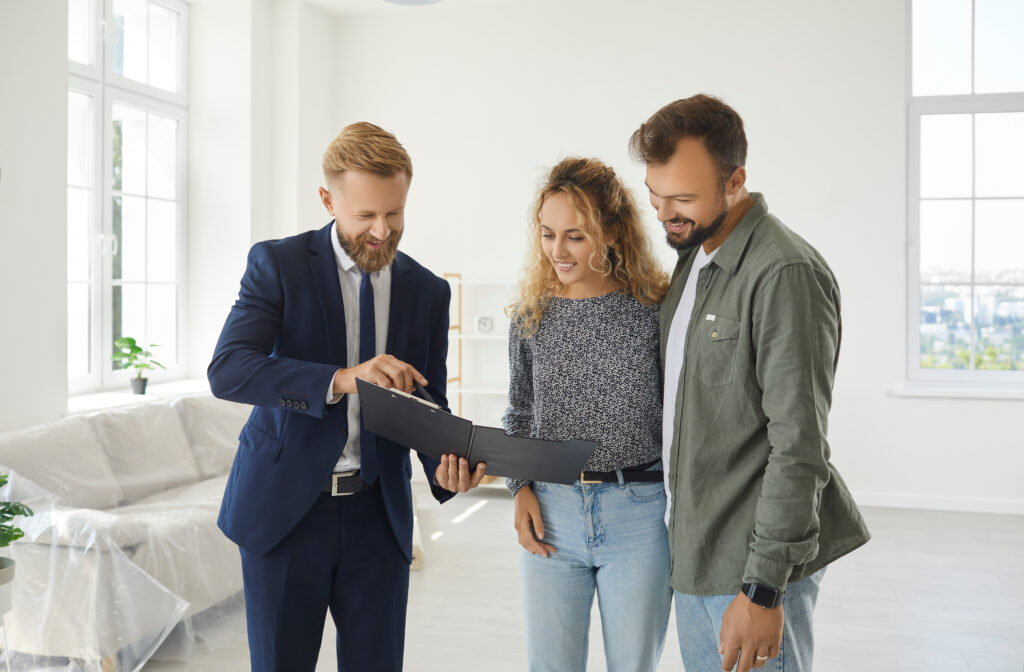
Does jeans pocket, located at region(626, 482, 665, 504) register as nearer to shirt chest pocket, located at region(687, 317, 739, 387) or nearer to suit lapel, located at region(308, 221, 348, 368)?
shirt chest pocket, located at region(687, 317, 739, 387)

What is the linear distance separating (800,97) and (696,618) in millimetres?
4743

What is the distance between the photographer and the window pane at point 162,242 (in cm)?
541

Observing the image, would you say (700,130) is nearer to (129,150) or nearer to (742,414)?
(742,414)

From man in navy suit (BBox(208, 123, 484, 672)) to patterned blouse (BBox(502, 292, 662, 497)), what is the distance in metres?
0.23


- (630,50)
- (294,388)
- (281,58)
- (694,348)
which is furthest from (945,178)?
(294,388)

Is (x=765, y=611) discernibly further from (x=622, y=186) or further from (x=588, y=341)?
(x=622, y=186)

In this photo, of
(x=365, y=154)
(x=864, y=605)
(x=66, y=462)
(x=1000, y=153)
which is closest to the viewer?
(x=365, y=154)

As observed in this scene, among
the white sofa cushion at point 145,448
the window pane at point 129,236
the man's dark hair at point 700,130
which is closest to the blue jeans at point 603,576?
the man's dark hair at point 700,130

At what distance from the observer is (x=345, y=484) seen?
1547 mm

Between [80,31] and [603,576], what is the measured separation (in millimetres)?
4596

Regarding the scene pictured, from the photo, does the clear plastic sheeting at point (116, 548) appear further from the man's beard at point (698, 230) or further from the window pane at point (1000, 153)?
the window pane at point (1000, 153)

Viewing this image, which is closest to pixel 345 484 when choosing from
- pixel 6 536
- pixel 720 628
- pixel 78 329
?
pixel 720 628

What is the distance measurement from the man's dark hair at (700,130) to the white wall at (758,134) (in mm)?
3950

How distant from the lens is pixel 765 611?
1290mm
